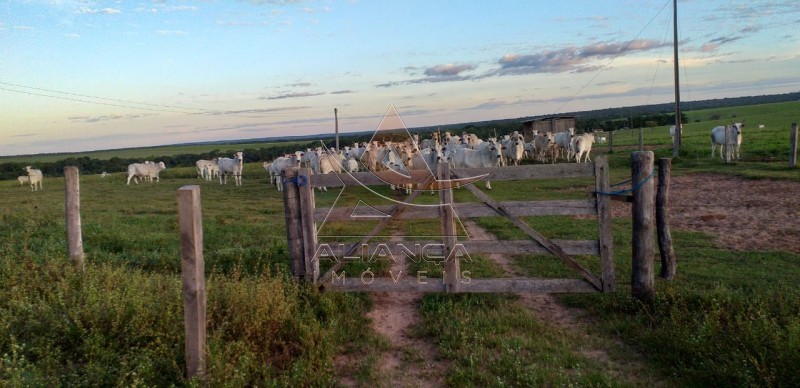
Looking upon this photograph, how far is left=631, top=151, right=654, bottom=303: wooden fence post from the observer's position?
664cm

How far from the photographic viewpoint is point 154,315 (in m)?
5.70

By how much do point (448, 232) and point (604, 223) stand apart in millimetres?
1957

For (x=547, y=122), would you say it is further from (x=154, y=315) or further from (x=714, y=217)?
(x=154, y=315)

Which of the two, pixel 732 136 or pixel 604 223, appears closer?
pixel 604 223

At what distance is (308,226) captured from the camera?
7.51 metres

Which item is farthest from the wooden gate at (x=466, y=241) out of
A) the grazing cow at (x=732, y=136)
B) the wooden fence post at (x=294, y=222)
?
the grazing cow at (x=732, y=136)

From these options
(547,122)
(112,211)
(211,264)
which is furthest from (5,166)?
(211,264)

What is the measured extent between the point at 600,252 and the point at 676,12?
25.1m

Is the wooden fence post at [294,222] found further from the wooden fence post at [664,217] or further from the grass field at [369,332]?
the wooden fence post at [664,217]

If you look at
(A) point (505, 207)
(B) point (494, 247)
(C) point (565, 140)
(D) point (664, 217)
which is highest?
(C) point (565, 140)

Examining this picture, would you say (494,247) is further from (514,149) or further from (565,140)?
(565,140)

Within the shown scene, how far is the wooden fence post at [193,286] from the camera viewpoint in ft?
15.5

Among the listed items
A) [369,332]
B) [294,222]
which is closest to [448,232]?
[369,332]

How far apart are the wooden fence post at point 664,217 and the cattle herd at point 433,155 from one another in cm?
1099
